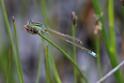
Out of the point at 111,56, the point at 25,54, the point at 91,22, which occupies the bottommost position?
the point at 25,54

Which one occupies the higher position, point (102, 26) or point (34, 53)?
point (102, 26)

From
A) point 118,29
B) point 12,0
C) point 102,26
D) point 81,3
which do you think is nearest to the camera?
point 102,26

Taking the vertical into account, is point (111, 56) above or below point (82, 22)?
above

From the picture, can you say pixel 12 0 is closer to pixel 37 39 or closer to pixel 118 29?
pixel 37 39

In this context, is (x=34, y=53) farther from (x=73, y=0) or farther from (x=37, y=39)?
(x=73, y=0)

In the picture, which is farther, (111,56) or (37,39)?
(37,39)

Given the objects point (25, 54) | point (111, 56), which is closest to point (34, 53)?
point (25, 54)

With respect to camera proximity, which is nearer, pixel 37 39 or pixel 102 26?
pixel 102 26

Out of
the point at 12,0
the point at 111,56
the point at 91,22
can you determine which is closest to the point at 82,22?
the point at 91,22

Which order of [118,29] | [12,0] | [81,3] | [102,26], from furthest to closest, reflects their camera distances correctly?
[12,0] → [81,3] → [118,29] → [102,26]
